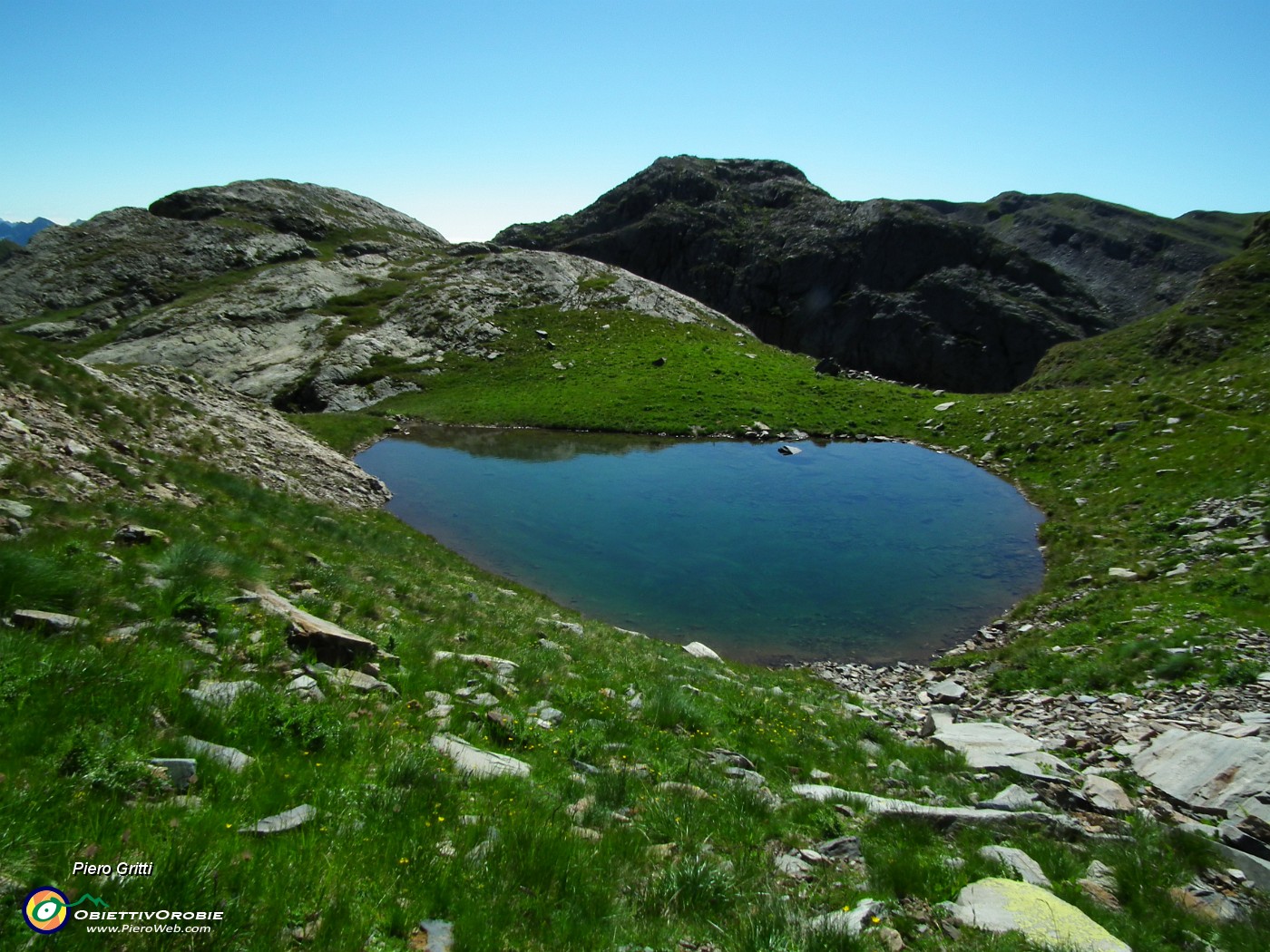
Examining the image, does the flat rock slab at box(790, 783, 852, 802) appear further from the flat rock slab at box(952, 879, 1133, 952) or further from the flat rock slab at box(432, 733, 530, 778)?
the flat rock slab at box(432, 733, 530, 778)

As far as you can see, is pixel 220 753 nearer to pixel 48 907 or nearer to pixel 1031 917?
pixel 48 907

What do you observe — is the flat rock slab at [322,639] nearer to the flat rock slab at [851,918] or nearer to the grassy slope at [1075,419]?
the flat rock slab at [851,918]

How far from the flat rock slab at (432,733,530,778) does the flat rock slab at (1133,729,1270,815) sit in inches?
399

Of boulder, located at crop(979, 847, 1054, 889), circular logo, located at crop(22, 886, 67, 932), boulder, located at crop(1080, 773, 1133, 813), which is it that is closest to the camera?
circular logo, located at crop(22, 886, 67, 932)

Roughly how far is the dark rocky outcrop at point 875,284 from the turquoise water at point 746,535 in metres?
116

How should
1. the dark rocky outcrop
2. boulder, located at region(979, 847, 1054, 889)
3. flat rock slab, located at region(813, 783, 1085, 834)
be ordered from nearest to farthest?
boulder, located at region(979, 847, 1054, 889)
flat rock slab, located at region(813, 783, 1085, 834)
the dark rocky outcrop

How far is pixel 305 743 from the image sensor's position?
6770 millimetres

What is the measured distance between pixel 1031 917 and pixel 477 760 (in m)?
5.85

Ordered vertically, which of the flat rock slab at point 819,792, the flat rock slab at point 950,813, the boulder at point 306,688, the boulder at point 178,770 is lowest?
the flat rock slab at point 819,792

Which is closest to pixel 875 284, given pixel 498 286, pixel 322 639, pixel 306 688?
pixel 498 286

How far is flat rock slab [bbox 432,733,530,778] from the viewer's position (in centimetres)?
724

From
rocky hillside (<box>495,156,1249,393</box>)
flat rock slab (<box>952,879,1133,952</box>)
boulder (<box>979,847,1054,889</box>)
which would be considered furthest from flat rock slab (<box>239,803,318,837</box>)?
rocky hillside (<box>495,156,1249,393</box>)

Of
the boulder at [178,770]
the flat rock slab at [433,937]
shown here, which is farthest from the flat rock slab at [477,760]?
the boulder at [178,770]

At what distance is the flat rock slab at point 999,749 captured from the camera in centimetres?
1118
